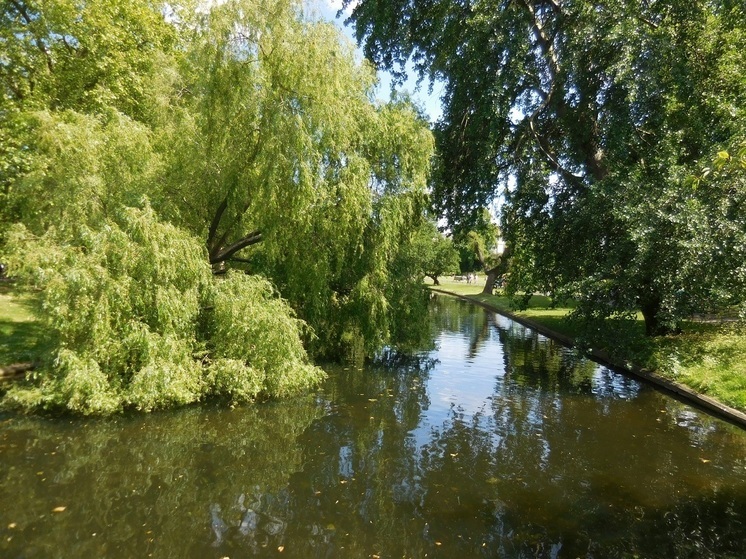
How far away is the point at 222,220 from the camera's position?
1366 cm

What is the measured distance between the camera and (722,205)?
491 inches

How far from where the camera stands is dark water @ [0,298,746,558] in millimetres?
5719

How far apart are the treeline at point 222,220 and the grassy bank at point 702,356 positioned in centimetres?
735

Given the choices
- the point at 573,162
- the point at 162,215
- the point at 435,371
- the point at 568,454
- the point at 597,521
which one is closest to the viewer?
the point at 597,521

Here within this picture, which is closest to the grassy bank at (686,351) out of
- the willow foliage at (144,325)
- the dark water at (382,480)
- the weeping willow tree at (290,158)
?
the dark water at (382,480)

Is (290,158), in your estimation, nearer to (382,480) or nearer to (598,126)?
(382,480)

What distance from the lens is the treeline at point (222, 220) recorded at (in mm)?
9492

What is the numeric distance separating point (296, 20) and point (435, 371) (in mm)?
10539

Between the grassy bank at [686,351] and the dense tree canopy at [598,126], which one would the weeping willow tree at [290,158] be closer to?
the dense tree canopy at [598,126]

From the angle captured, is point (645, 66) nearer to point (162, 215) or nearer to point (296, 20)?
point (296, 20)

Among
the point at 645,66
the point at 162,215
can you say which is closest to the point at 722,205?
the point at 645,66

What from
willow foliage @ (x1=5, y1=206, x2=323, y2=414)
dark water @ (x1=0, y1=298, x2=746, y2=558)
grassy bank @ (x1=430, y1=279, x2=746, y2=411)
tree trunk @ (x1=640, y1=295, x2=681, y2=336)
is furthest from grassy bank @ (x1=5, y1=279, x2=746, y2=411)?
willow foliage @ (x1=5, y1=206, x2=323, y2=414)

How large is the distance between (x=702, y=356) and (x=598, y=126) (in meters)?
8.28

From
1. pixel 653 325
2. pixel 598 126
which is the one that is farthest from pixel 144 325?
pixel 653 325
